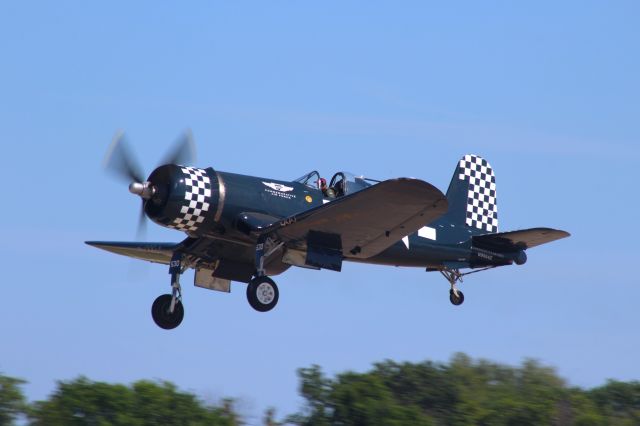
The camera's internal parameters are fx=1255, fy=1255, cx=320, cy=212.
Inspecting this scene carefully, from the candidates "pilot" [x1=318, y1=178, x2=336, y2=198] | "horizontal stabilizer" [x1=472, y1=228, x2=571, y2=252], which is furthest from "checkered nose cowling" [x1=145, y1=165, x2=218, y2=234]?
"horizontal stabilizer" [x1=472, y1=228, x2=571, y2=252]


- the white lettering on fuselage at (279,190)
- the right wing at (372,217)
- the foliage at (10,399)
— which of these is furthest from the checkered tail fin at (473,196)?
the foliage at (10,399)

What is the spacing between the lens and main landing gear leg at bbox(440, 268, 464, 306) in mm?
22844

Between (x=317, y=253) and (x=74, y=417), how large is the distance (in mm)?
4936

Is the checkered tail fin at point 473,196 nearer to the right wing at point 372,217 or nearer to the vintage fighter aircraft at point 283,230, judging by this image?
the vintage fighter aircraft at point 283,230

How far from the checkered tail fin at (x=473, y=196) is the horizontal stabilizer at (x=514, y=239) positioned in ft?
2.02

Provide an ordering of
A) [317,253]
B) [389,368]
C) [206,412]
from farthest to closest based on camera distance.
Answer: [389,368]
[206,412]
[317,253]

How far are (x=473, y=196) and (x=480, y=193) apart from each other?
253 millimetres

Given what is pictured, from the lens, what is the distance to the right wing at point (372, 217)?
18812mm

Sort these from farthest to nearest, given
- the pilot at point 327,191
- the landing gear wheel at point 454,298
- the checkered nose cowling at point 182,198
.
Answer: the landing gear wheel at point 454,298 < the pilot at point 327,191 < the checkered nose cowling at point 182,198

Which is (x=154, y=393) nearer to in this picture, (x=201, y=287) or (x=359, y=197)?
(x=201, y=287)

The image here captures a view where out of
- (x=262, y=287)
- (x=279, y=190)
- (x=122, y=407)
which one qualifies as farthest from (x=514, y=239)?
(x=122, y=407)

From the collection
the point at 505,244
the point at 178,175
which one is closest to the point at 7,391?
the point at 178,175

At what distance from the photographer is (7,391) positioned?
68.1ft

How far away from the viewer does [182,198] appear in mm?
19453
